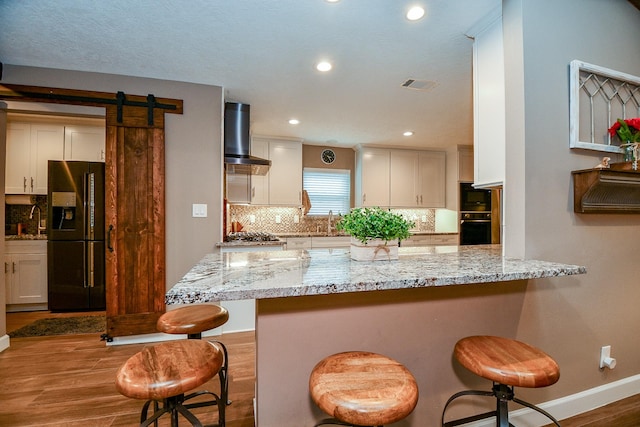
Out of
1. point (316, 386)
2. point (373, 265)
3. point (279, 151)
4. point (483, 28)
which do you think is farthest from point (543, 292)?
point (279, 151)

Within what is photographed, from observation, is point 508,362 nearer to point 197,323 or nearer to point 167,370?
point 167,370

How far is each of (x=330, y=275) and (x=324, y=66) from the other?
198 cm

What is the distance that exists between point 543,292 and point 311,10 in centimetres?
213

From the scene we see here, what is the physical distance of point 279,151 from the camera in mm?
4586

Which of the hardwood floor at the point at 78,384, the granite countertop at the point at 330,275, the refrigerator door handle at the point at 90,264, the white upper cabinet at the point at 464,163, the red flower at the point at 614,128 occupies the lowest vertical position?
the hardwood floor at the point at 78,384

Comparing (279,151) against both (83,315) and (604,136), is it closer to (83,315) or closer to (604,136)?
(83,315)

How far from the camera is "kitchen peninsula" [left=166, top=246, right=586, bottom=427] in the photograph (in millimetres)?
1081

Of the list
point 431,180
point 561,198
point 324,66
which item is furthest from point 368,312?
point 431,180

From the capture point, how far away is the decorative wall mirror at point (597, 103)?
5.33 feet

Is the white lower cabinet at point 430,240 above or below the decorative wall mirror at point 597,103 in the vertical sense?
below

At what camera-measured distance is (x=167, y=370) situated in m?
1.04

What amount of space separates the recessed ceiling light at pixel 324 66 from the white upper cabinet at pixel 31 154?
11.6ft

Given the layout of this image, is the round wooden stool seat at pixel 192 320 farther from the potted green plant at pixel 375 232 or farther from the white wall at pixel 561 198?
the white wall at pixel 561 198

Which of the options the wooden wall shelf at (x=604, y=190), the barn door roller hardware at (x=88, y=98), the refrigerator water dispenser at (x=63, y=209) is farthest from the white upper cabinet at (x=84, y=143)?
the wooden wall shelf at (x=604, y=190)
